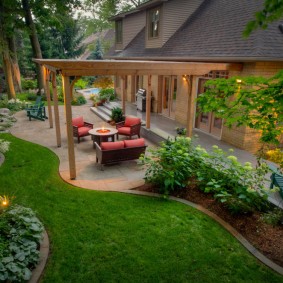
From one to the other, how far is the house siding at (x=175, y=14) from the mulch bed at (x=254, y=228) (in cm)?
1130

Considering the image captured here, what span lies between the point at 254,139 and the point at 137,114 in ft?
26.1

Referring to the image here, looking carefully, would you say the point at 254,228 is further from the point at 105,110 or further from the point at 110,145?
the point at 105,110

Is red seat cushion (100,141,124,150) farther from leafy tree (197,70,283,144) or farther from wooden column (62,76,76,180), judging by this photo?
leafy tree (197,70,283,144)

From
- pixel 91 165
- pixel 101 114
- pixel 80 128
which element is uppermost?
pixel 80 128

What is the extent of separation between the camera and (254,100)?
12.5 feet

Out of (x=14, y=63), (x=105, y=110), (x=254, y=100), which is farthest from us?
(x=14, y=63)

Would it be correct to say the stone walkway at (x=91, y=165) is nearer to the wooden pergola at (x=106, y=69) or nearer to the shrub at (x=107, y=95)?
the wooden pergola at (x=106, y=69)

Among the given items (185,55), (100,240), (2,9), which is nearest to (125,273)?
(100,240)

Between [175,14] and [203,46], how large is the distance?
4530mm

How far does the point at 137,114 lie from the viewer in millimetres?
16094

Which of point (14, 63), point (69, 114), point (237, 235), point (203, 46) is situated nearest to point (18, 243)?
point (69, 114)

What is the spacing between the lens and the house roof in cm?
893

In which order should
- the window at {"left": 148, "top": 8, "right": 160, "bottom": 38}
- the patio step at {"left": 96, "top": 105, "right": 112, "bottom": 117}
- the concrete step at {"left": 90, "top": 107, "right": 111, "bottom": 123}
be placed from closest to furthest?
1. the window at {"left": 148, "top": 8, "right": 160, "bottom": 38}
2. the concrete step at {"left": 90, "top": 107, "right": 111, "bottom": 123}
3. the patio step at {"left": 96, "top": 105, "right": 112, "bottom": 117}

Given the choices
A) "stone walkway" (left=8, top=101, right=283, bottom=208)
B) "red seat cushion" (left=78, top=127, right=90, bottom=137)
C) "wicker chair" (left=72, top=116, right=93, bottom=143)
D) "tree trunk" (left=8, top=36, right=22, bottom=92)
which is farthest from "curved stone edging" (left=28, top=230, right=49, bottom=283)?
"tree trunk" (left=8, top=36, right=22, bottom=92)
